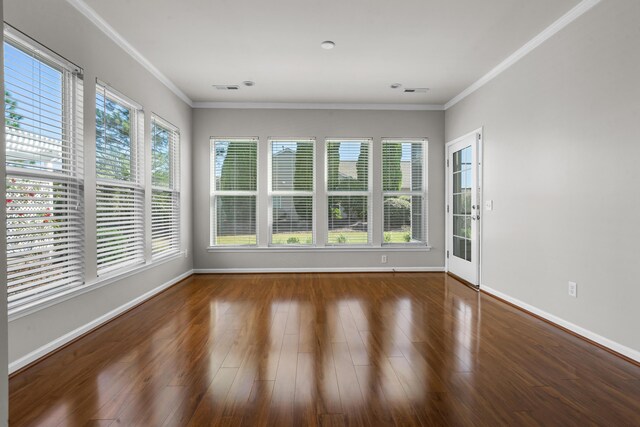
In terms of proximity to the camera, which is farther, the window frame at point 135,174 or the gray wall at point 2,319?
the window frame at point 135,174

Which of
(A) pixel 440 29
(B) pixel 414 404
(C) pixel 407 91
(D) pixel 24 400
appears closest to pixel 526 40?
(A) pixel 440 29

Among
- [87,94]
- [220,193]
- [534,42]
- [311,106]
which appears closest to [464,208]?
[534,42]

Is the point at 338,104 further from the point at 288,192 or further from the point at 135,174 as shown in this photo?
the point at 135,174

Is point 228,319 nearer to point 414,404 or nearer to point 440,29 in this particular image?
point 414,404

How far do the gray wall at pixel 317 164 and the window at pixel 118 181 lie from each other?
1564 millimetres

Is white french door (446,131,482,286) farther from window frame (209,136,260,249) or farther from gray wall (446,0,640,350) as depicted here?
window frame (209,136,260,249)

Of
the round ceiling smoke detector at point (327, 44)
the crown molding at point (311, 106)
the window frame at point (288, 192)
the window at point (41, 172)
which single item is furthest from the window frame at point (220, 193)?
the window at point (41, 172)

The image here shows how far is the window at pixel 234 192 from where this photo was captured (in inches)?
216

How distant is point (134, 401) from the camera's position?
186 centimetres

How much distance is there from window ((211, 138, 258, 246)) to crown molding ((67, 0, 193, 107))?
1.15m

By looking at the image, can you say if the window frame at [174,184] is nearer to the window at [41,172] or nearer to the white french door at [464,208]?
the window at [41,172]

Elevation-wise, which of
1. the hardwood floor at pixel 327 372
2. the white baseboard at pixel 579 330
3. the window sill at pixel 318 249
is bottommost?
the hardwood floor at pixel 327 372

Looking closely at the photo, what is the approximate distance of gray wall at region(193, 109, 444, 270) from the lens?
213 inches

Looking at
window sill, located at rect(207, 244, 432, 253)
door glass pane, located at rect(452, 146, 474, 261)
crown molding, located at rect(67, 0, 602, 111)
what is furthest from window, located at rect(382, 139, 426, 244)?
crown molding, located at rect(67, 0, 602, 111)
